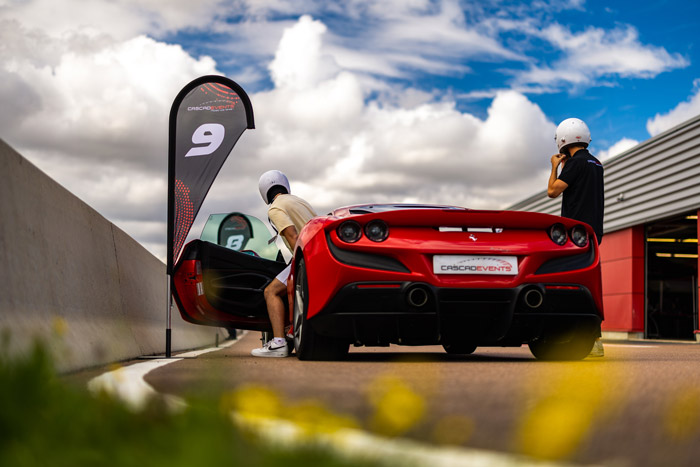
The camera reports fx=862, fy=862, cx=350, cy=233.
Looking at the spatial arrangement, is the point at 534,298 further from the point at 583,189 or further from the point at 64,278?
the point at 64,278

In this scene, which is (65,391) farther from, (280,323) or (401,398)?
(280,323)

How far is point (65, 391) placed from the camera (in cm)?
254

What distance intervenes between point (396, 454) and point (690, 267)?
31.5 meters

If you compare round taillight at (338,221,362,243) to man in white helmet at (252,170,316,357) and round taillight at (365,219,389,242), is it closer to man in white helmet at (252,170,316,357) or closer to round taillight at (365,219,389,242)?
round taillight at (365,219,389,242)

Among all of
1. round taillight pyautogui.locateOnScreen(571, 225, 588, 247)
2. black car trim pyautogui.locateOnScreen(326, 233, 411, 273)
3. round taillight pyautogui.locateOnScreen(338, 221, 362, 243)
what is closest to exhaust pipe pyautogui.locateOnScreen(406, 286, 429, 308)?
black car trim pyautogui.locateOnScreen(326, 233, 411, 273)

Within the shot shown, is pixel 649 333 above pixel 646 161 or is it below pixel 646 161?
below

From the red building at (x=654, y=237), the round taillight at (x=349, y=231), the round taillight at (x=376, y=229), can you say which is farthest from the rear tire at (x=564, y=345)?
the red building at (x=654, y=237)

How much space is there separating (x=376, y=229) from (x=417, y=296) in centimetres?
52

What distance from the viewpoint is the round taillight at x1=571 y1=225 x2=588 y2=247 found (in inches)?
238

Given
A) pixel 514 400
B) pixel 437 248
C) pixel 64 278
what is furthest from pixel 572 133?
pixel 514 400

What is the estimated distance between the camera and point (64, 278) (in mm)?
5266

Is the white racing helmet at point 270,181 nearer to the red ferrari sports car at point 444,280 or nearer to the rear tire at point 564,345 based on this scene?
the red ferrari sports car at point 444,280

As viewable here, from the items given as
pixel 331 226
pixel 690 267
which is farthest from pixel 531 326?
pixel 690 267

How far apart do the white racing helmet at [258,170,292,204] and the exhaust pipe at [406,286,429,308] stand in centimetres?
247
